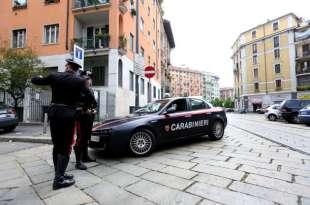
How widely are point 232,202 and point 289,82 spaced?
49.7 meters

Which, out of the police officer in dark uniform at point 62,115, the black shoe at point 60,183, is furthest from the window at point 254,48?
the black shoe at point 60,183

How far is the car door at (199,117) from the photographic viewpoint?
21.2 ft

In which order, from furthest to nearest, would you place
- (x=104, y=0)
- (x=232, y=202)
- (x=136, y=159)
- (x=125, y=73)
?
(x=125, y=73), (x=104, y=0), (x=136, y=159), (x=232, y=202)

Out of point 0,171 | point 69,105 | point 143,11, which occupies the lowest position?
point 0,171

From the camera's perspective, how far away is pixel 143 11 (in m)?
22.9

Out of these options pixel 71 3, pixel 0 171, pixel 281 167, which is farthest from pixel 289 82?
pixel 0 171

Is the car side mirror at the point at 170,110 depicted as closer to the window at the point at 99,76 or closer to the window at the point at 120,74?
the window at the point at 120,74

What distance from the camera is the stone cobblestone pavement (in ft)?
9.66

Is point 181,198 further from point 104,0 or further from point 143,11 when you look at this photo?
point 143,11

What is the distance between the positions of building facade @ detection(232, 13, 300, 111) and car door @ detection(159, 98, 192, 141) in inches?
1805

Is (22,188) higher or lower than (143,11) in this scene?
lower

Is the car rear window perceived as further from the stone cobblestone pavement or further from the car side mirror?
the car side mirror

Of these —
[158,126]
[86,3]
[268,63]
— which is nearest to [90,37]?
[86,3]

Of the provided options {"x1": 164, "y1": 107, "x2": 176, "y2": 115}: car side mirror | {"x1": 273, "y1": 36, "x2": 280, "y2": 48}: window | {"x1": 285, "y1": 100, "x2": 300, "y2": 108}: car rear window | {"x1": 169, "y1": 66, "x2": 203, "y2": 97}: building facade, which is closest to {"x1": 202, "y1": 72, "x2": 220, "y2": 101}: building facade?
{"x1": 169, "y1": 66, "x2": 203, "y2": 97}: building facade
